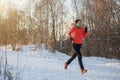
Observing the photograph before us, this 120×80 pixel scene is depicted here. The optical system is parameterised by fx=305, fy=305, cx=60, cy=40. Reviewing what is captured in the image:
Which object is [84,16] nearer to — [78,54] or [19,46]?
[19,46]

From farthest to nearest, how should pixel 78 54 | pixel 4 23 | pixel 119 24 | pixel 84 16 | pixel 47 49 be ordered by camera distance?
pixel 84 16
pixel 47 49
pixel 4 23
pixel 119 24
pixel 78 54

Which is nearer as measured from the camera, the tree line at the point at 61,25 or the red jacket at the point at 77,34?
the red jacket at the point at 77,34

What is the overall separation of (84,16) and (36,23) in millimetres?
13029

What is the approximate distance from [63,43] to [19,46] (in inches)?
1128

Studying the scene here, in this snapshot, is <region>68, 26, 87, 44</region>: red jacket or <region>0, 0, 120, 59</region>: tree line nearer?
<region>68, 26, 87, 44</region>: red jacket

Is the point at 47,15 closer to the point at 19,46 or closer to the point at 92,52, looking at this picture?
the point at 92,52

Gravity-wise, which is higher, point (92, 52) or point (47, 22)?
point (47, 22)

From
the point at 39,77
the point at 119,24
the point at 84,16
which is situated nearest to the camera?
the point at 39,77

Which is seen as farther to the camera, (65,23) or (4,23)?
(65,23)

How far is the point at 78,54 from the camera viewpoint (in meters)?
12.7

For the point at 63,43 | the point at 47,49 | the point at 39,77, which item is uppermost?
the point at 39,77

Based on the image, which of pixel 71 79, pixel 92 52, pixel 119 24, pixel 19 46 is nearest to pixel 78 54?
pixel 71 79

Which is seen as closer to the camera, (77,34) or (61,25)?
(77,34)

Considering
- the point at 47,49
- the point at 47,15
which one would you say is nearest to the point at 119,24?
the point at 47,49
